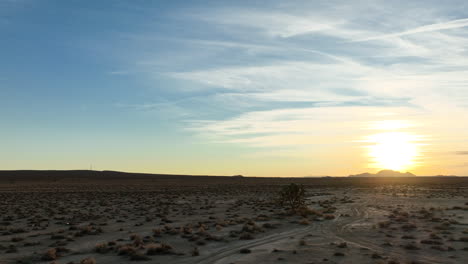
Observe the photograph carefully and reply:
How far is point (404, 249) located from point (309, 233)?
702cm

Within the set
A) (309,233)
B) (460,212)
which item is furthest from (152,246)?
(460,212)

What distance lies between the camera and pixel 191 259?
18828mm

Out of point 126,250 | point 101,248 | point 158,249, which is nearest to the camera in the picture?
point 126,250

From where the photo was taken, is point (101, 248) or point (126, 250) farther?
point (101, 248)

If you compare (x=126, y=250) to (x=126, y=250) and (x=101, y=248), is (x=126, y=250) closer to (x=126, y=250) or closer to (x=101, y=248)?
(x=126, y=250)

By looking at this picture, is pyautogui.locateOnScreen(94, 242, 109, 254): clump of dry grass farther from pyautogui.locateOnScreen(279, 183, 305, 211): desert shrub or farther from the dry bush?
pyautogui.locateOnScreen(279, 183, 305, 211): desert shrub

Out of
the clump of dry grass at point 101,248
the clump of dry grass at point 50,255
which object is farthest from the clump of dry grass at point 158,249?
the clump of dry grass at point 50,255

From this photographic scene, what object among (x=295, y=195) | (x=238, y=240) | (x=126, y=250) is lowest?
(x=238, y=240)

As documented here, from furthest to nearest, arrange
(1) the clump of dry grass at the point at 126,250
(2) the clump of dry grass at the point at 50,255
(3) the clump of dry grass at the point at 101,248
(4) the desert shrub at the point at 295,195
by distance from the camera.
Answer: (4) the desert shrub at the point at 295,195 → (3) the clump of dry grass at the point at 101,248 → (1) the clump of dry grass at the point at 126,250 → (2) the clump of dry grass at the point at 50,255

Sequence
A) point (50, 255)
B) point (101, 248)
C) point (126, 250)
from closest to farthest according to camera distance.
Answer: point (50, 255), point (126, 250), point (101, 248)

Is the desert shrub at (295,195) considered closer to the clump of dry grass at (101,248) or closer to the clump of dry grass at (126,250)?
the clump of dry grass at (101,248)

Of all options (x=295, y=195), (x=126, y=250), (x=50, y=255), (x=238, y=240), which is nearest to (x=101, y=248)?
(x=126, y=250)

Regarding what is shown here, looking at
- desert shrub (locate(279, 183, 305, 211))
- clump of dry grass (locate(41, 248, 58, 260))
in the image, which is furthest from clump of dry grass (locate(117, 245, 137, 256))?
desert shrub (locate(279, 183, 305, 211))

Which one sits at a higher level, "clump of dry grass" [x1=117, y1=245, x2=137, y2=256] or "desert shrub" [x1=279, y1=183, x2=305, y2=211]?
"desert shrub" [x1=279, y1=183, x2=305, y2=211]
